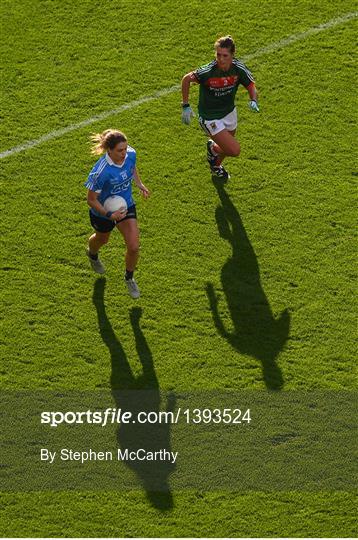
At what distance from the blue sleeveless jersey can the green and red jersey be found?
1.87 m

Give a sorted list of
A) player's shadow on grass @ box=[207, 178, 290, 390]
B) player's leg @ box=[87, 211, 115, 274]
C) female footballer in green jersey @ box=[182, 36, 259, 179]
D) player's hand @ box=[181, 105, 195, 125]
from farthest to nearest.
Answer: player's hand @ box=[181, 105, 195, 125], female footballer in green jersey @ box=[182, 36, 259, 179], player's leg @ box=[87, 211, 115, 274], player's shadow on grass @ box=[207, 178, 290, 390]

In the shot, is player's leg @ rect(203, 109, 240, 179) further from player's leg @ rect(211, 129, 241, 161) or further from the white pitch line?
the white pitch line

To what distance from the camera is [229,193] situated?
1588 centimetres

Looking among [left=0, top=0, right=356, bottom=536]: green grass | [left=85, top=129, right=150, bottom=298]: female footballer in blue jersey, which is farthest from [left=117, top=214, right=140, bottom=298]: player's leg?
[left=0, top=0, right=356, bottom=536]: green grass

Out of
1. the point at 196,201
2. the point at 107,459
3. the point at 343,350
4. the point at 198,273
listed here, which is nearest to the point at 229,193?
the point at 196,201

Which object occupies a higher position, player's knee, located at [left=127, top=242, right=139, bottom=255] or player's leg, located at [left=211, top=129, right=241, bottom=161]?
player's leg, located at [left=211, top=129, right=241, bottom=161]

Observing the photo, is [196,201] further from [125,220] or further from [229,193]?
[125,220]

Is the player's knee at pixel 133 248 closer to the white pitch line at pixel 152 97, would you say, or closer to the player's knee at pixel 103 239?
the player's knee at pixel 103 239

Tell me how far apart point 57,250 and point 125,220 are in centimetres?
143

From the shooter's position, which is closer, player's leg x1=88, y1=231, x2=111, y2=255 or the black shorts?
the black shorts

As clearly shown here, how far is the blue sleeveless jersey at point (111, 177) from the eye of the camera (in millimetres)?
13656

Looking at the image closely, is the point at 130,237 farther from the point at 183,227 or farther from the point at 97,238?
the point at 183,227

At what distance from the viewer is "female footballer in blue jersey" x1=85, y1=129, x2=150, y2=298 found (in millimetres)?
13578

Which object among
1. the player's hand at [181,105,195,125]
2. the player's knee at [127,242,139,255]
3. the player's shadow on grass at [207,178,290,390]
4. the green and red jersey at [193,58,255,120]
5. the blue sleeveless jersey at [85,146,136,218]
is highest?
the green and red jersey at [193,58,255,120]
